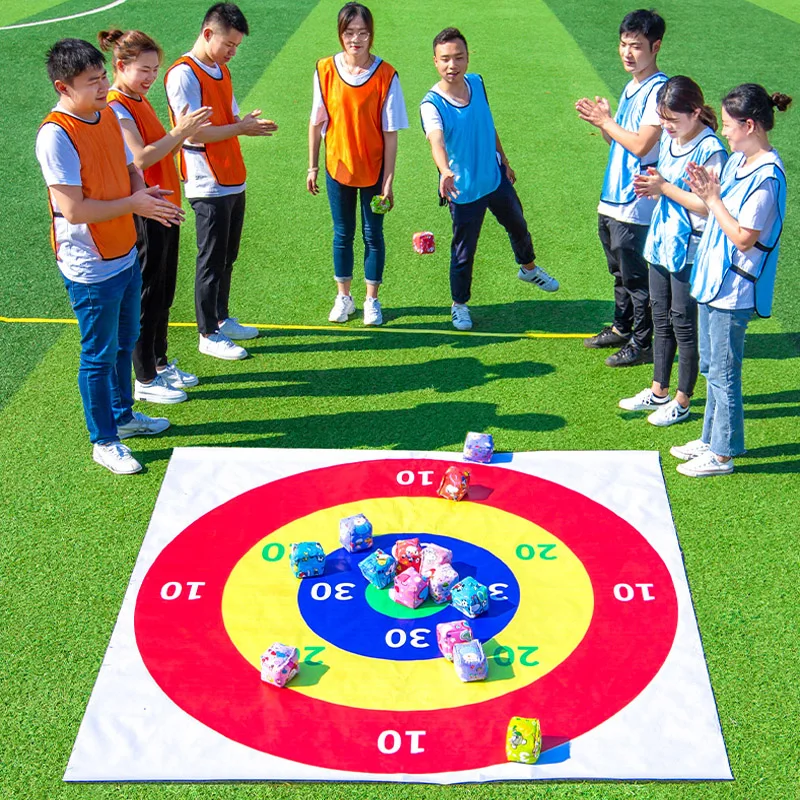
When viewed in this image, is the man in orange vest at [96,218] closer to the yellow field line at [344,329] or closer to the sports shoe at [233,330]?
the sports shoe at [233,330]

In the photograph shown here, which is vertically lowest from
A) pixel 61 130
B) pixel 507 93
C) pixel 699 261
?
pixel 507 93

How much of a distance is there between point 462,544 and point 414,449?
1.08 metres

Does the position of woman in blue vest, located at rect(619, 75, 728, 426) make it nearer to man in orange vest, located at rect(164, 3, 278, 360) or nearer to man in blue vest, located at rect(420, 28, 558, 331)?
man in blue vest, located at rect(420, 28, 558, 331)

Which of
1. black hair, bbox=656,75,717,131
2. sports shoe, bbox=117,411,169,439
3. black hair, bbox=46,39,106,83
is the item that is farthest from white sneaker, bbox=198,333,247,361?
black hair, bbox=656,75,717,131

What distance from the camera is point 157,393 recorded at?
7.18 metres

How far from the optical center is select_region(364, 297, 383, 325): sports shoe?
8234 millimetres

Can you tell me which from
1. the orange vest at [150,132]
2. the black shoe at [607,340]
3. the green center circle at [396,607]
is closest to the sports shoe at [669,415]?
the black shoe at [607,340]

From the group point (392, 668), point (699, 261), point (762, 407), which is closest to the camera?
point (392, 668)

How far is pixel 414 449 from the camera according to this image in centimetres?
662

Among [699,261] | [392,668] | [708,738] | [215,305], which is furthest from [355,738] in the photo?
[215,305]

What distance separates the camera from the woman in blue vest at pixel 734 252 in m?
5.50

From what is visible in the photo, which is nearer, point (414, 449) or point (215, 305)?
point (414, 449)

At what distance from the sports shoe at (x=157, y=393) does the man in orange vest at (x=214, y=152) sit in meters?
0.67

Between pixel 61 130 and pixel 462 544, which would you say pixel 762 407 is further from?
pixel 61 130
